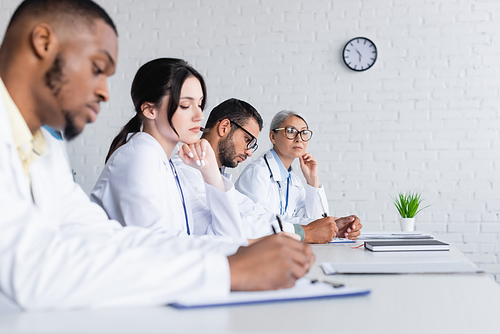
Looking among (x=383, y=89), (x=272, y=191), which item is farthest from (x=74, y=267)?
(x=383, y=89)

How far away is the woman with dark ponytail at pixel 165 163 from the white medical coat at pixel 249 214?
0.53 ft

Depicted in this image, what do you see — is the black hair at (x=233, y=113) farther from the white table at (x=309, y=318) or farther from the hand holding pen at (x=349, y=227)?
the white table at (x=309, y=318)

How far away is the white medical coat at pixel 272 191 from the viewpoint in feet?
9.16

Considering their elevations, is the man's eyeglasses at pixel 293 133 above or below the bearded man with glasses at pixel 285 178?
above

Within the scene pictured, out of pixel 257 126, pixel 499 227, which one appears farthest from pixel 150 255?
pixel 499 227

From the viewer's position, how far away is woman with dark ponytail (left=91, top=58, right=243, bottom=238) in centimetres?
142

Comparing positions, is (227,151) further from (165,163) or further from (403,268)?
(403,268)

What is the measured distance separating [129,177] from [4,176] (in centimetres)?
66

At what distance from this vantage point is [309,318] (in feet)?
2.23

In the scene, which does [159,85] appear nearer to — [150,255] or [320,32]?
[150,255]

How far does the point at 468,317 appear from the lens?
721 mm

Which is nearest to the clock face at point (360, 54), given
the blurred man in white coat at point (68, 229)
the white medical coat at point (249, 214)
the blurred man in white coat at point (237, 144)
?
the blurred man in white coat at point (237, 144)

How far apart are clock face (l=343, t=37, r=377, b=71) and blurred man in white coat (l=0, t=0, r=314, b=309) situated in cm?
318

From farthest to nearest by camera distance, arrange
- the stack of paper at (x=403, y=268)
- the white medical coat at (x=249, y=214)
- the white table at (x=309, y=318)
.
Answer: the white medical coat at (x=249, y=214), the stack of paper at (x=403, y=268), the white table at (x=309, y=318)
